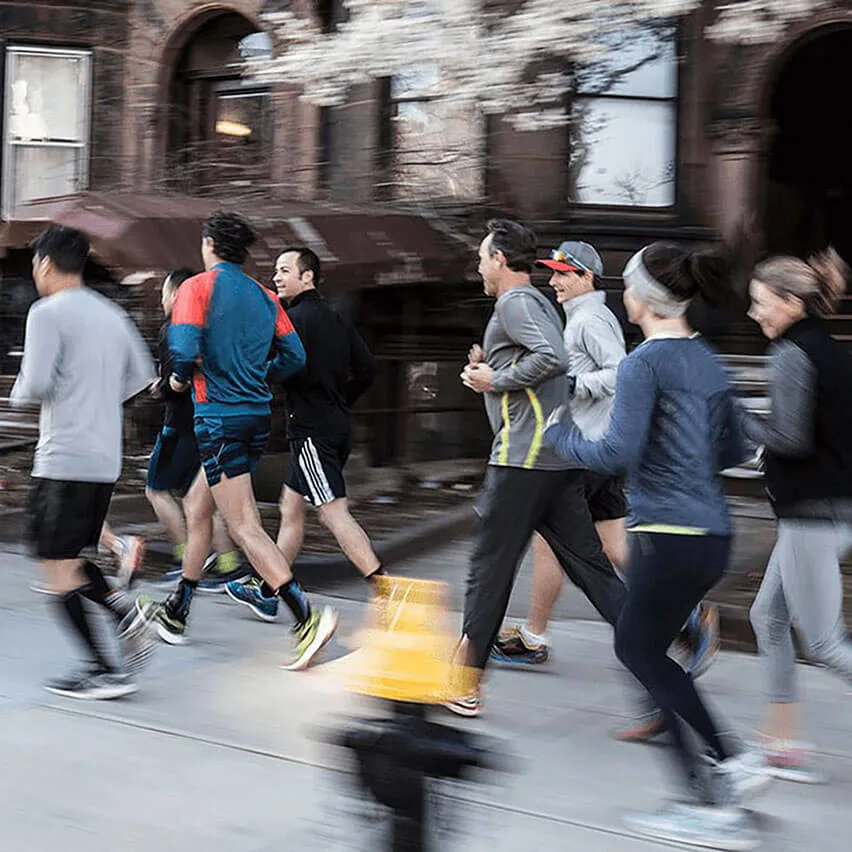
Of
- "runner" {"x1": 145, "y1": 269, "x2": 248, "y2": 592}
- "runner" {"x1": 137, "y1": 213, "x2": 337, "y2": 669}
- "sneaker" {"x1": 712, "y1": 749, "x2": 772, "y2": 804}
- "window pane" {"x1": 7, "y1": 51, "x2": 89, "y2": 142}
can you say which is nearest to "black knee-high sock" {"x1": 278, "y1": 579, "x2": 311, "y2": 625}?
"runner" {"x1": 137, "y1": 213, "x2": 337, "y2": 669}

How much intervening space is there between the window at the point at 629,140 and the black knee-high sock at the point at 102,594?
7516 mm

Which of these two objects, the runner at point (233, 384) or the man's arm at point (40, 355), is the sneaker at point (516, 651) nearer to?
the runner at point (233, 384)

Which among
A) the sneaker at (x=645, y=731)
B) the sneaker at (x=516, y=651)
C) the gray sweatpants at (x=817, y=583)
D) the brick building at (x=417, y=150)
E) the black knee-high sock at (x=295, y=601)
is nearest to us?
the gray sweatpants at (x=817, y=583)

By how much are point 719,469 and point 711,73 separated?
8246 millimetres

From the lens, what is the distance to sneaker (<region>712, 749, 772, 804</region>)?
174 inches

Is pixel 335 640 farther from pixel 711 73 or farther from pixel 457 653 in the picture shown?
pixel 711 73

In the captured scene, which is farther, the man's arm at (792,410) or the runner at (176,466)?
the runner at (176,466)

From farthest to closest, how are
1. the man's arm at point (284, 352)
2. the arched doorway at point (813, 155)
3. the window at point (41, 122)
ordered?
the window at point (41, 122), the arched doorway at point (813, 155), the man's arm at point (284, 352)

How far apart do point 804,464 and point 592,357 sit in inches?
67.5

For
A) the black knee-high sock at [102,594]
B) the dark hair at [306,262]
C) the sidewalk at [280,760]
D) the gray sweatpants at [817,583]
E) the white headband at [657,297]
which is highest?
the dark hair at [306,262]

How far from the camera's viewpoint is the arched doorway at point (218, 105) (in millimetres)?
13867

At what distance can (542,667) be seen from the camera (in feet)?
22.0

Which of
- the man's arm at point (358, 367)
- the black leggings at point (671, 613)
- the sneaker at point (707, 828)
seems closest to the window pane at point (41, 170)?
the man's arm at point (358, 367)

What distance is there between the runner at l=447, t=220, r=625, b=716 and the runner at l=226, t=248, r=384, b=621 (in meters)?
1.52
